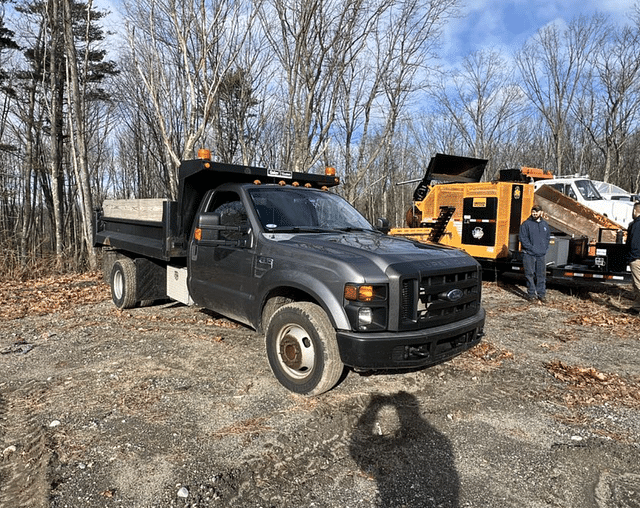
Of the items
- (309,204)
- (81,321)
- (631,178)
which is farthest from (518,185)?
(631,178)

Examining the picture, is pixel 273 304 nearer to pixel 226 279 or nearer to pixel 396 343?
pixel 226 279

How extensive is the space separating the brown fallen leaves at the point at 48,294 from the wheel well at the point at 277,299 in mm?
4751

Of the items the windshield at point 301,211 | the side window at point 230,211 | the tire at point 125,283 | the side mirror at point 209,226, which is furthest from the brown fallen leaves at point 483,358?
the tire at point 125,283

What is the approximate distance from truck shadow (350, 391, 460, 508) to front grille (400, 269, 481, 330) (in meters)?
0.78

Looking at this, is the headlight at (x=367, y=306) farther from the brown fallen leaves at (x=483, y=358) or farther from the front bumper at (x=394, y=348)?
the brown fallen leaves at (x=483, y=358)

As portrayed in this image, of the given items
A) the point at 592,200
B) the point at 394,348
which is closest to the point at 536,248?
the point at 592,200

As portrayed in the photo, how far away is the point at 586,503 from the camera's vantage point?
8.66 feet

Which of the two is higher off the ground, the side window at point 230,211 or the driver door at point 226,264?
the side window at point 230,211

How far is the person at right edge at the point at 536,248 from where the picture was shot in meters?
8.48

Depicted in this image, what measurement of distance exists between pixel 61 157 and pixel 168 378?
55.7 feet

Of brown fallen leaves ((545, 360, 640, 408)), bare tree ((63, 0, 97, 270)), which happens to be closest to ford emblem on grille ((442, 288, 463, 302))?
brown fallen leaves ((545, 360, 640, 408))

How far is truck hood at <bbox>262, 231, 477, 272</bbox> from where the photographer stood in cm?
369

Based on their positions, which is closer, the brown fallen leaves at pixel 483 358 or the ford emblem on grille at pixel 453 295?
the ford emblem on grille at pixel 453 295

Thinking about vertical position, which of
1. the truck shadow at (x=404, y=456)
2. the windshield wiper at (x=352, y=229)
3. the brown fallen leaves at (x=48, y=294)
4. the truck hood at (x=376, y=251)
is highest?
the windshield wiper at (x=352, y=229)
